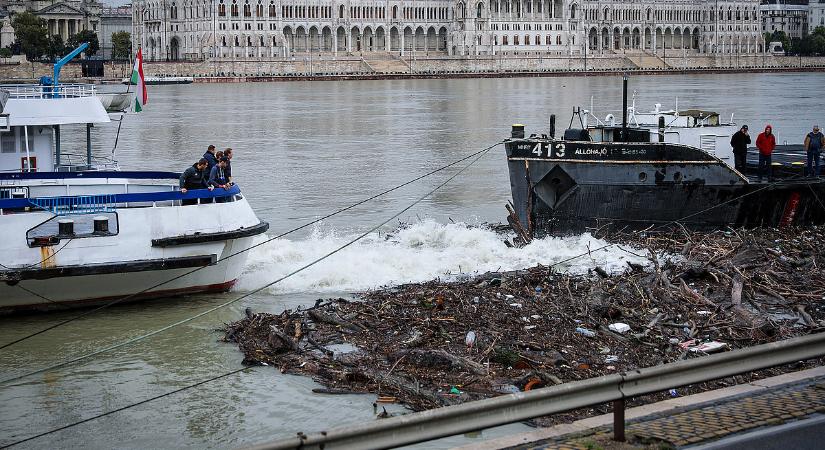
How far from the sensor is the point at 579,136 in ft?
72.0

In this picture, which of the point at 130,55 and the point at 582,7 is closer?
the point at 130,55

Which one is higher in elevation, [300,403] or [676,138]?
[676,138]

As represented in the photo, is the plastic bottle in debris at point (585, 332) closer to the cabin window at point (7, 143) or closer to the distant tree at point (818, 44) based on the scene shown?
the cabin window at point (7, 143)

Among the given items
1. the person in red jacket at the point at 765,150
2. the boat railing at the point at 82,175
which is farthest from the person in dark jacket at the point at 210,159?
the person in red jacket at the point at 765,150

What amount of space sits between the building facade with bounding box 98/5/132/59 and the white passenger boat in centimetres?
16384

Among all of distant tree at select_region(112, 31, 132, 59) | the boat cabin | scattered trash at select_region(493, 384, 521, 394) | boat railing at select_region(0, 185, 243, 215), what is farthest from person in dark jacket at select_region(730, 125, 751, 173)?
distant tree at select_region(112, 31, 132, 59)

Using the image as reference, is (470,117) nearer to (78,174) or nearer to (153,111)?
(153,111)

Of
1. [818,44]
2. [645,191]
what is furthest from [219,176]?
[818,44]

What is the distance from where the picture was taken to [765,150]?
2172cm

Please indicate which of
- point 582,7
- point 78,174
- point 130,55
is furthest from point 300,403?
point 582,7

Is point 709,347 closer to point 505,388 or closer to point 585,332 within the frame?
point 585,332

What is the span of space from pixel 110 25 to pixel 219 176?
582 ft

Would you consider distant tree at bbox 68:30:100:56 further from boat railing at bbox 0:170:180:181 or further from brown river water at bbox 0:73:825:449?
boat railing at bbox 0:170:180:181

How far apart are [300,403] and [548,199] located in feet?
31.8
